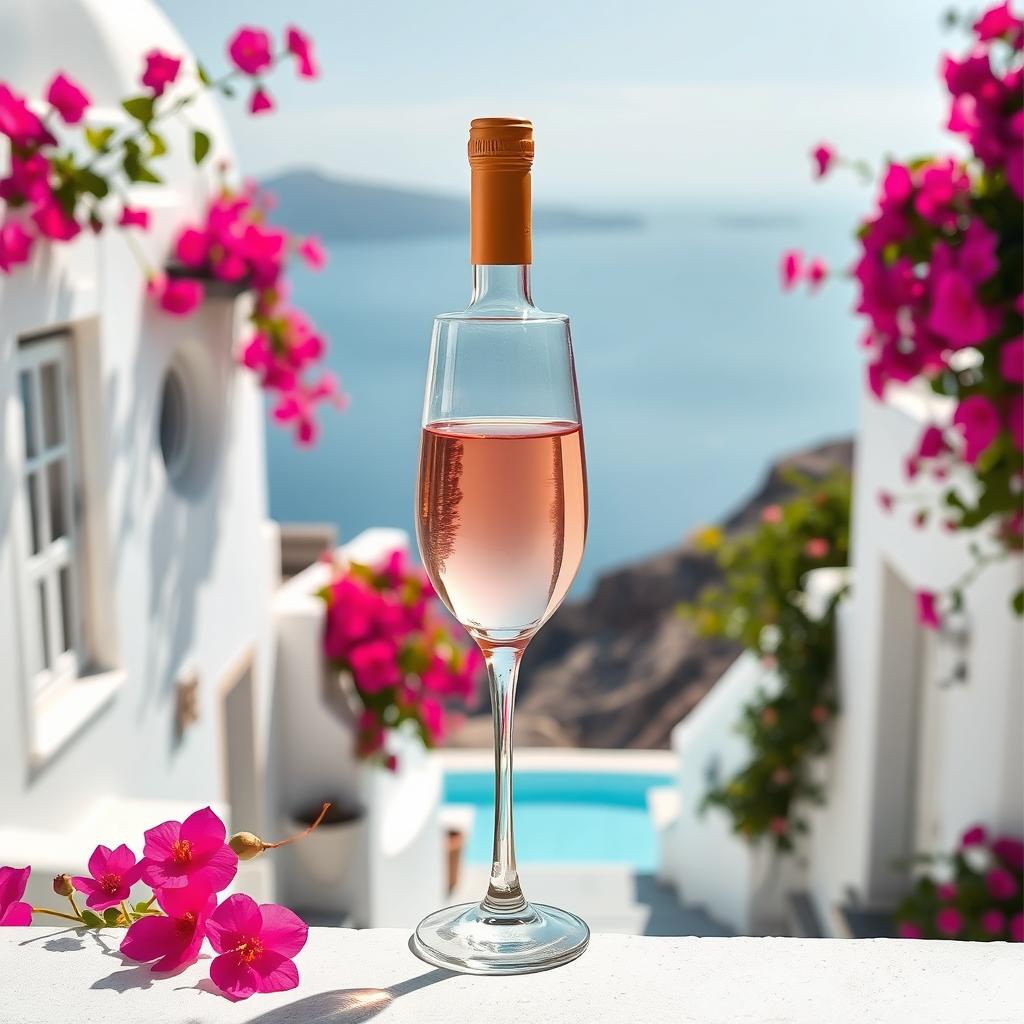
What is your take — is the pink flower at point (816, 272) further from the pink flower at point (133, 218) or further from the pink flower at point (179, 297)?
the pink flower at point (179, 297)

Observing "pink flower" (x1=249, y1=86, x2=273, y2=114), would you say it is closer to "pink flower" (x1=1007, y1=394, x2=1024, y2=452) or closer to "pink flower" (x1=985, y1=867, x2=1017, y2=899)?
"pink flower" (x1=1007, y1=394, x2=1024, y2=452)

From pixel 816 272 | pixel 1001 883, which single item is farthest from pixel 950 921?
pixel 816 272

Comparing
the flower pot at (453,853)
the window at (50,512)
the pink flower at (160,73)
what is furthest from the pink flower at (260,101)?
the flower pot at (453,853)

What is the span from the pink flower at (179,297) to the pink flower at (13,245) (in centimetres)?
116

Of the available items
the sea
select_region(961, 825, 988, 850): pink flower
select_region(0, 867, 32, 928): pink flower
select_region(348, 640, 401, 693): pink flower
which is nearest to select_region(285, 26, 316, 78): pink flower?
select_region(961, 825, 988, 850): pink flower

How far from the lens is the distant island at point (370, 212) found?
117ft

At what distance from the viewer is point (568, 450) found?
91 cm

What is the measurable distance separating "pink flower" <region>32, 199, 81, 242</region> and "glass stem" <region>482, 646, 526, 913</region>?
9.68 ft

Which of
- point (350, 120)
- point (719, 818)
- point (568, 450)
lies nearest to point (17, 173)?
point (568, 450)

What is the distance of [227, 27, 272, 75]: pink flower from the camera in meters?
3.83

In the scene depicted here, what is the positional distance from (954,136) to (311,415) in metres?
3.80

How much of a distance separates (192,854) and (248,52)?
11.1 ft

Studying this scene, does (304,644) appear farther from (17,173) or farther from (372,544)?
(17,173)

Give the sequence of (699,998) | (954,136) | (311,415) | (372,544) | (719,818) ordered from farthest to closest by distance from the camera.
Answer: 1. (719,818)
2. (372,544)
3. (311,415)
4. (954,136)
5. (699,998)
